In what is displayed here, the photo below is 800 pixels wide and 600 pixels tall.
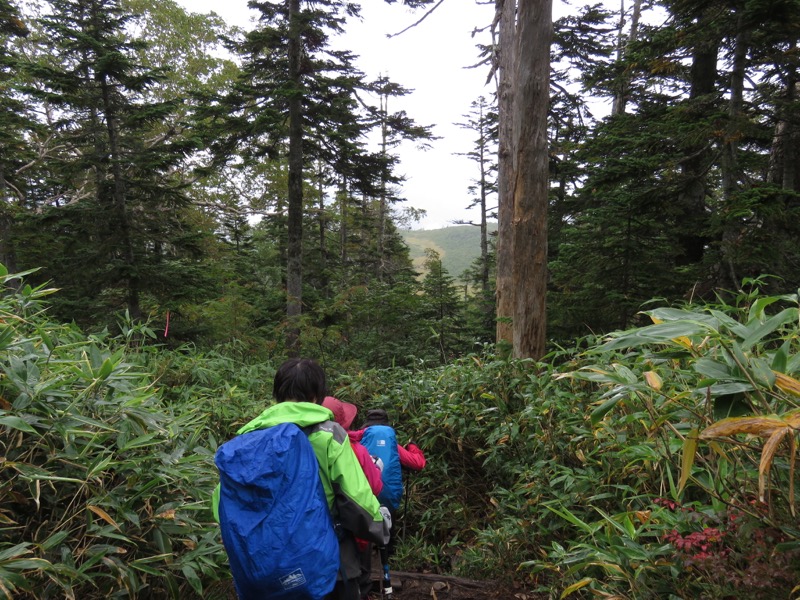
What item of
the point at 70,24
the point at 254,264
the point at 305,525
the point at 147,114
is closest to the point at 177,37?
the point at 70,24

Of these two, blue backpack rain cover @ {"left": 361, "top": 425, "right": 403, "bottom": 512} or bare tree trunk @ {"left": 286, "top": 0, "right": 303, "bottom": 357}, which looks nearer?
blue backpack rain cover @ {"left": 361, "top": 425, "right": 403, "bottom": 512}

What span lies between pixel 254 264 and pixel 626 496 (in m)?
16.7

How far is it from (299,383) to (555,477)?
220 cm

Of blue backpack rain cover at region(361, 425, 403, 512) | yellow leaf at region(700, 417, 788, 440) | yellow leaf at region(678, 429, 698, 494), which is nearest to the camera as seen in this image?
A: yellow leaf at region(700, 417, 788, 440)

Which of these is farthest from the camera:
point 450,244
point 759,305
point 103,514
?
point 450,244

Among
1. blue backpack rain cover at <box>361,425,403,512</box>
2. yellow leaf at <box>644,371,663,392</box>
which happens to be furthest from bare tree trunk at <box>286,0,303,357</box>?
yellow leaf at <box>644,371,663,392</box>

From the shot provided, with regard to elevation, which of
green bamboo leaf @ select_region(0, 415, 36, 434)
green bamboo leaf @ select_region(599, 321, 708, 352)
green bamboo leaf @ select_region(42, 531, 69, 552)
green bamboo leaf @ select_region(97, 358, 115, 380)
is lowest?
green bamboo leaf @ select_region(42, 531, 69, 552)

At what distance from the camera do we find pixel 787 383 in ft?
4.07

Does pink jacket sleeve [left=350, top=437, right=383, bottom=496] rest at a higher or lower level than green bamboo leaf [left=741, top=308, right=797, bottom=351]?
lower

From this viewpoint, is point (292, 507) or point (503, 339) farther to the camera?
point (503, 339)

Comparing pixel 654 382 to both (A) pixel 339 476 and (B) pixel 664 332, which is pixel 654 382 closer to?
(B) pixel 664 332

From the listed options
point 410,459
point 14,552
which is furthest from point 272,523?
point 410,459

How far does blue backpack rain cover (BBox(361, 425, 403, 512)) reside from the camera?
144 inches

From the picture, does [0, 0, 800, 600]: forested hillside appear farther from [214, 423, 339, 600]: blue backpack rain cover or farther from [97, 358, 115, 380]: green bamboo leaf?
[214, 423, 339, 600]: blue backpack rain cover
